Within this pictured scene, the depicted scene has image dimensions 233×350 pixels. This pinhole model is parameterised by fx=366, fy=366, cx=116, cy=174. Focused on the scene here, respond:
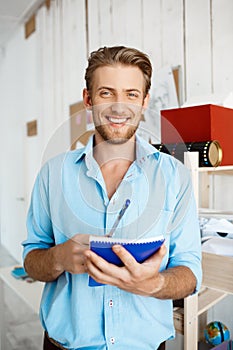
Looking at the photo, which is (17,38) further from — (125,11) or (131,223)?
(131,223)

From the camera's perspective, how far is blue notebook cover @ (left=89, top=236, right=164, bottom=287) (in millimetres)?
592

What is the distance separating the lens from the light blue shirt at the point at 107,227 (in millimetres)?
731

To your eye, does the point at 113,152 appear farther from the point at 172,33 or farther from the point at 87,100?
the point at 172,33

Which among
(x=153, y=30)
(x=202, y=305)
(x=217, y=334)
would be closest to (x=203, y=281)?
(x=202, y=305)

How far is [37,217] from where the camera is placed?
0.84 m

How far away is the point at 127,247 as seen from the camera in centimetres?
59

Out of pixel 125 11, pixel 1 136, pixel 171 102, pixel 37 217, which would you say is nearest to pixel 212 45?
pixel 171 102

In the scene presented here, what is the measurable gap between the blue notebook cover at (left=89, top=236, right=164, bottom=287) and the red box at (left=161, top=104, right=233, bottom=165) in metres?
0.47

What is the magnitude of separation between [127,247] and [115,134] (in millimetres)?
206

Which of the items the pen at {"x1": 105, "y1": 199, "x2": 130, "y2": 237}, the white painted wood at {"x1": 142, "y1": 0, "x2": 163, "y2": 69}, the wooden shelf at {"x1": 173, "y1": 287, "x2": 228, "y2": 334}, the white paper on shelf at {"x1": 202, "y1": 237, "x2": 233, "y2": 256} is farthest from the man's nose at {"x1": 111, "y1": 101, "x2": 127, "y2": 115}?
the white painted wood at {"x1": 142, "y1": 0, "x2": 163, "y2": 69}

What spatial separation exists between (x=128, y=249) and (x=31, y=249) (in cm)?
34

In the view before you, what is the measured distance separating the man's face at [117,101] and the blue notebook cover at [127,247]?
0.63ft

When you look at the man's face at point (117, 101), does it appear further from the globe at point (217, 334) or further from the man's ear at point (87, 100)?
the globe at point (217, 334)

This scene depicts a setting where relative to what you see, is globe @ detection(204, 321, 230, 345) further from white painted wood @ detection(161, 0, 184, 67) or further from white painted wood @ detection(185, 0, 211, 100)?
white painted wood @ detection(161, 0, 184, 67)
